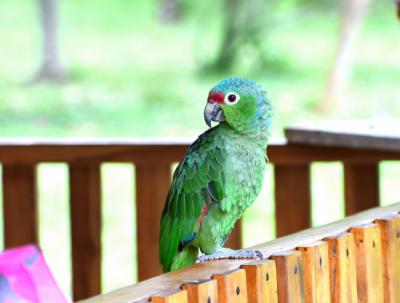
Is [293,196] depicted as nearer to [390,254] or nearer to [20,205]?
[20,205]

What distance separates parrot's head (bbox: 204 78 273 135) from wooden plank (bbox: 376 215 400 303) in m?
0.37

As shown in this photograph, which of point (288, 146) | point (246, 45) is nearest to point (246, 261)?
point (288, 146)

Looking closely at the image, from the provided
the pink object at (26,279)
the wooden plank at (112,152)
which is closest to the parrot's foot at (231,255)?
the pink object at (26,279)

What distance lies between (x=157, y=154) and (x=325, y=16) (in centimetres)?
1315

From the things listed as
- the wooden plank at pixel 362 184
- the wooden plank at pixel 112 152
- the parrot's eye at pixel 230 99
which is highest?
the parrot's eye at pixel 230 99

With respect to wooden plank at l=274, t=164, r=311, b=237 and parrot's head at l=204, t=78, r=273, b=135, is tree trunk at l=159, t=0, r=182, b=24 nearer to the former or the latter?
wooden plank at l=274, t=164, r=311, b=237

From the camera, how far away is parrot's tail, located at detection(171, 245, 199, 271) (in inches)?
89.3

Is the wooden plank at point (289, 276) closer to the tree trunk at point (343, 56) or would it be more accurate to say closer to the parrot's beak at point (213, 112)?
the parrot's beak at point (213, 112)

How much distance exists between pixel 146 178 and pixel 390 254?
56.7 inches

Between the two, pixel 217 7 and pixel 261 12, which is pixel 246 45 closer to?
pixel 261 12

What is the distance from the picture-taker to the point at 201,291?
67.9 inches

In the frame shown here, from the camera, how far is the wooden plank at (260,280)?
1.83 m

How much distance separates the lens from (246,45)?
14.7 m

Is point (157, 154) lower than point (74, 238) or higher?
higher
